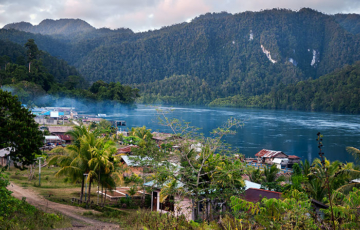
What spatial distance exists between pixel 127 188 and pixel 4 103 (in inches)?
353

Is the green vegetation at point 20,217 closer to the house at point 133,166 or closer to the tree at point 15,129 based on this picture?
the tree at point 15,129

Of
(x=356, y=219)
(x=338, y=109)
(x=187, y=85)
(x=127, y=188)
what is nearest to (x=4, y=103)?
(x=127, y=188)

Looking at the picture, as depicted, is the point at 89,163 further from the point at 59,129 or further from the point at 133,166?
the point at 59,129

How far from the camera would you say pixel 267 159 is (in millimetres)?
33125

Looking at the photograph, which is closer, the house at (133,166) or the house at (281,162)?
the house at (133,166)

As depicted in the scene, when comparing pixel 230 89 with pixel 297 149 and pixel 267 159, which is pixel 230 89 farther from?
pixel 267 159

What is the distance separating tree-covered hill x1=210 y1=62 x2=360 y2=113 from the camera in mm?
100850

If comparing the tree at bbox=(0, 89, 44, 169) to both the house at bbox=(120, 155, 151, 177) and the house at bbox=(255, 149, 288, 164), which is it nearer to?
the house at bbox=(120, 155, 151, 177)

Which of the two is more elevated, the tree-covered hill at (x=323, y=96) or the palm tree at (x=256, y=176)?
the tree-covered hill at (x=323, y=96)

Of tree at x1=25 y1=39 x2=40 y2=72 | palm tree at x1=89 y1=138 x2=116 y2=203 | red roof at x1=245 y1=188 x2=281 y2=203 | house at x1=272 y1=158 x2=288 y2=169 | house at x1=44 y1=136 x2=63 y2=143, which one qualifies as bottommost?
house at x1=272 y1=158 x2=288 y2=169

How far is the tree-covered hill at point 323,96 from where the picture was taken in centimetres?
10085

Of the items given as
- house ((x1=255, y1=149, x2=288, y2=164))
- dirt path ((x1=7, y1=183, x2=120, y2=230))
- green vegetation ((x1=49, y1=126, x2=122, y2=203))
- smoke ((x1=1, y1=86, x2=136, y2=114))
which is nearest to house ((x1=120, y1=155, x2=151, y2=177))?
green vegetation ((x1=49, y1=126, x2=122, y2=203))

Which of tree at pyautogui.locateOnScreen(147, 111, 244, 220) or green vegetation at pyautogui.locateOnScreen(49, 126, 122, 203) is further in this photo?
green vegetation at pyautogui.locateOnScreen(49, 126, 122, 203)

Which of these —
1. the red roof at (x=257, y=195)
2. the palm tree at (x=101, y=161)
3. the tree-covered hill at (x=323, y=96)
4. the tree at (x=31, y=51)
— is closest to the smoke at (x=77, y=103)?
the tree at (x=31, y=51)
